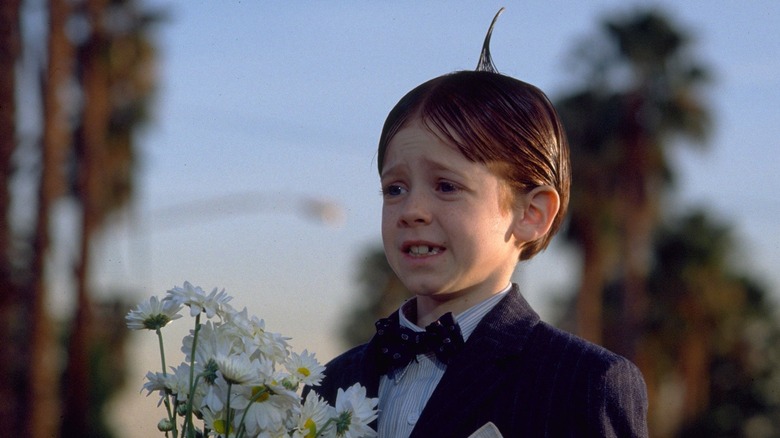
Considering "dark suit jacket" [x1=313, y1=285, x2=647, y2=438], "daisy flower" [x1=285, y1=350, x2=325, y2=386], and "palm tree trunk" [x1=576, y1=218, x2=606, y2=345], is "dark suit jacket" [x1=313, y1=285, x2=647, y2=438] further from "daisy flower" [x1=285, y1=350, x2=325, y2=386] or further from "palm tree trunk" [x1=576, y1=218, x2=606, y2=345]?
"palm tree trunk" [x1=576, y1=218, x2=606, y2=345]

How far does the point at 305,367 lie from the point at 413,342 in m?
0.47

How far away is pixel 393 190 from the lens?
298 cm

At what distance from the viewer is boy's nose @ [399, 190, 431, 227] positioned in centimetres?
285

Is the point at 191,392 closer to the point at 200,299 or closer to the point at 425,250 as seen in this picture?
the point at 200,299

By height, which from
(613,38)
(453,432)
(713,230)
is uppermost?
(613,38)

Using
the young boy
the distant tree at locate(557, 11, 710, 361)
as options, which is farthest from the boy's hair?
the distant tree at locate(557, 11, 710, 361)

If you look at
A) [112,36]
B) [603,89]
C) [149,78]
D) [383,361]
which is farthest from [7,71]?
[603,89]

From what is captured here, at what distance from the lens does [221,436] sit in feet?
8.25

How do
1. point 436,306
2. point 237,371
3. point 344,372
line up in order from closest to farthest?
point 237,371 → point 436,306 → point 344,372

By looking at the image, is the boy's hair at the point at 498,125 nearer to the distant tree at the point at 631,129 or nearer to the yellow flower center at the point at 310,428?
the yellow flower center at the point at 310,428

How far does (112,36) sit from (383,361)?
68.2 feet

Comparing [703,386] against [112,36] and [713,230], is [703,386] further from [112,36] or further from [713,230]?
[112,36]

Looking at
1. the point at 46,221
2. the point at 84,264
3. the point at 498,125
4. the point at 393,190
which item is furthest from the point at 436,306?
the point at 84,264

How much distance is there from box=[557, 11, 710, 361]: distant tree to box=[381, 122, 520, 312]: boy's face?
2785 centimetres
